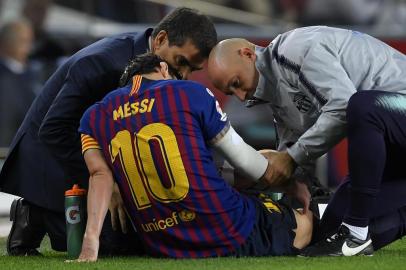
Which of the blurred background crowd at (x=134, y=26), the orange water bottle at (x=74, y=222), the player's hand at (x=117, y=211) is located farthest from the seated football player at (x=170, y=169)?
the blurred background crowd at (x=134, y=26)

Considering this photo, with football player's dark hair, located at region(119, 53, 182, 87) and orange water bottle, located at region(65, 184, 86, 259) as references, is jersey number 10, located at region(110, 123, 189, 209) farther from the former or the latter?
orange water bottle, located at region(65, 184, 86, 259)

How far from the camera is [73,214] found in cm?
439

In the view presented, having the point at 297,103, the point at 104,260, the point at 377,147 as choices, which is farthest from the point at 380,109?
the point at 104,260

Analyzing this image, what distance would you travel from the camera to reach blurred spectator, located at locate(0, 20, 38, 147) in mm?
8922

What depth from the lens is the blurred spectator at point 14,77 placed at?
8922mm

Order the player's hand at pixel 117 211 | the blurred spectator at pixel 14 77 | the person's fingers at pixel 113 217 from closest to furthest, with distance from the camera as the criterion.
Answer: the player's hand at pixel 117 211 → the person's fingers at pixel 113 217 → the blurred spectator at pixel 14 77

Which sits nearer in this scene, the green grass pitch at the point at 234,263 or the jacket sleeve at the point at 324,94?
the green grass pitch at the point at 234,263

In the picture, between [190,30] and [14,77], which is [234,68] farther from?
[14,77]

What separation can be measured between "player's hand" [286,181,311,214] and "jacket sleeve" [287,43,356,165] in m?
0.18

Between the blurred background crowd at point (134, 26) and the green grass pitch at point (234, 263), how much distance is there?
443 cm

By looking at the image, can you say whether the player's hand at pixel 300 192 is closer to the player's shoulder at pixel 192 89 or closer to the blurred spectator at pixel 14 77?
the player's shoulder at pixel 192 89

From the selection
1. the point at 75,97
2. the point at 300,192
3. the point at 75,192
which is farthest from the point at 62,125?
the point at 300,192

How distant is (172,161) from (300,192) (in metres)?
0.71

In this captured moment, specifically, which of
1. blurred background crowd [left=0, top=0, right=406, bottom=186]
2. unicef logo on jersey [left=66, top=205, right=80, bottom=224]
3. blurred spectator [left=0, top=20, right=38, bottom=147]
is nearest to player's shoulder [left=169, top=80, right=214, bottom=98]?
unicef logo on jersey [left=66, top=205, right=80, bottom=224]
